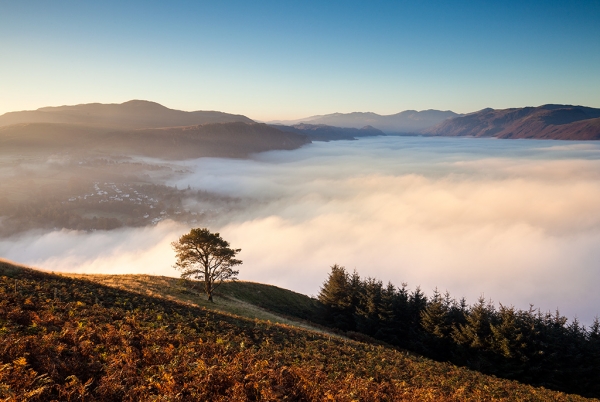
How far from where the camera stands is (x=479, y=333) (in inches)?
1492

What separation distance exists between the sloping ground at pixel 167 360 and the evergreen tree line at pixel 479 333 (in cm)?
1569

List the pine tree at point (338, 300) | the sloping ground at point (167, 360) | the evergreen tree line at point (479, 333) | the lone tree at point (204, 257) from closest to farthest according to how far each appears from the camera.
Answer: the sloping ground at point (167, 360)
the evergreen tree line at point (479, 333)
the lone tree at point (204, 257)
the pine tree at point (338, 300)

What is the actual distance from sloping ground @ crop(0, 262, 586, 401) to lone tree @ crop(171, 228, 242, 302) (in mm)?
15605

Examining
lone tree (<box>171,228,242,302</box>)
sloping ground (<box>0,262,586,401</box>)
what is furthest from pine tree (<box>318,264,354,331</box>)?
sloping ground (<box>0,262,586,401</box>)

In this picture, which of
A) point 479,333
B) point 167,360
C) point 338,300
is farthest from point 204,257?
point 479,333

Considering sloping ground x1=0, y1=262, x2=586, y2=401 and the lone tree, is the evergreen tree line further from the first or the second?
the lone tree

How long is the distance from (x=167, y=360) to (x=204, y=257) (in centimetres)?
2855

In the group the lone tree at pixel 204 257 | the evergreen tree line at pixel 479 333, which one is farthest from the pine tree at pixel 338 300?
the lone tree at pixel 204 257

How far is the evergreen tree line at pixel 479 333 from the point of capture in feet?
112

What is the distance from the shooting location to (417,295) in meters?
49.7

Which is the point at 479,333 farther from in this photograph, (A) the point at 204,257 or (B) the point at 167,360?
(B) the point at 167,360

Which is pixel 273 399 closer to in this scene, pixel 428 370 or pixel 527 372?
pixel 428 370

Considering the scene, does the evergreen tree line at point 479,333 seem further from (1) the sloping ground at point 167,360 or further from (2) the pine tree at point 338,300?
(1) the sloping ground at point 167,360

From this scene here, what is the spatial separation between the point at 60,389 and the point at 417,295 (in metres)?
50.4
